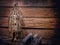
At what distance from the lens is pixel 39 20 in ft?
10.8

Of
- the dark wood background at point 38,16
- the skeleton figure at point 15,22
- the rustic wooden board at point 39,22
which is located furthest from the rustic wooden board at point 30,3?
the rustic wooden board at point 39,22

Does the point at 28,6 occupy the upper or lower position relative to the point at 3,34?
upper

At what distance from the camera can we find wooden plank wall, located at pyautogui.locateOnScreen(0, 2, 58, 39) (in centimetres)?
328

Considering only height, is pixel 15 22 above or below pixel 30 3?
below

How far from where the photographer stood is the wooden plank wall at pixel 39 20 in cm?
328

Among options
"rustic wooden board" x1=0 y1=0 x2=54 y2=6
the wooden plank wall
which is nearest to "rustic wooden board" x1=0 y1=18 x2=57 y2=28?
the wooden plank wall

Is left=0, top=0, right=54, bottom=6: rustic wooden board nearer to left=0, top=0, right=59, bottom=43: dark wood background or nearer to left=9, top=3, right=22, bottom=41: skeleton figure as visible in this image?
left=0, top=0, right=59, bottom=43: dark wood background

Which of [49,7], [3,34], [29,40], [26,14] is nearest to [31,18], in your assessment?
[26,14]

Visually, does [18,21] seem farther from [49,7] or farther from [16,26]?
[49,7]

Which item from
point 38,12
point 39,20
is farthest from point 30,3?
point 39,20

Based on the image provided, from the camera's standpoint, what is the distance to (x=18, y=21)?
129 inches

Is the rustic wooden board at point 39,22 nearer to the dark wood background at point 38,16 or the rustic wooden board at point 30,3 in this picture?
the dark wood background at point 38,16

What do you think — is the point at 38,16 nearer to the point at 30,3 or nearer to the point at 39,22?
the point at 39,22

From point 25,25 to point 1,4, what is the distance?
0.52m
